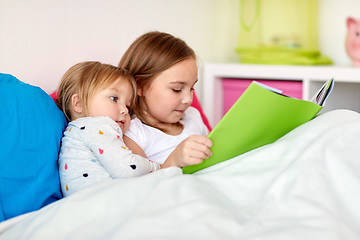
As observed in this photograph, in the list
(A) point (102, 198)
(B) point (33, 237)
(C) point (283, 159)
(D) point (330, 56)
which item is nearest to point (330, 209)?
(C) point (283, 159)

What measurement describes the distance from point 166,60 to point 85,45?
1.21 ft

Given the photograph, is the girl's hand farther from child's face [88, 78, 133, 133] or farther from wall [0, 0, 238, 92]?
wall [0, 0, 238, 92]

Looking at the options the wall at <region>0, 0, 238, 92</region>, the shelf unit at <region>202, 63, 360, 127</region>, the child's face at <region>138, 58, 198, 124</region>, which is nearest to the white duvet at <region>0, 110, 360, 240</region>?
the child's face at <region>138, 58, 198, 124</region>

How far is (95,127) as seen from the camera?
3.78 feet

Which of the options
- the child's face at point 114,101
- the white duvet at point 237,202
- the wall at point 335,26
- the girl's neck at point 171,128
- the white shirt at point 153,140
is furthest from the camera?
the wall at point 335,26

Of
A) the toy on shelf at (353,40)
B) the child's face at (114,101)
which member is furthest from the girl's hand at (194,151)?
the toy on shelf at (353,40)

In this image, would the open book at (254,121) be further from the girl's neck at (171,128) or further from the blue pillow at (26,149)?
the girl's neck at (171,128)

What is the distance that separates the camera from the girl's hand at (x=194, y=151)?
108 cm

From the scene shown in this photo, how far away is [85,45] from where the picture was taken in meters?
Result: 1.67

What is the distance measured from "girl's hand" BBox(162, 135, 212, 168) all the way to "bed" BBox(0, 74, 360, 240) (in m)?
0.04

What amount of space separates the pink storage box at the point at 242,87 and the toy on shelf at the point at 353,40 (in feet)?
0.99

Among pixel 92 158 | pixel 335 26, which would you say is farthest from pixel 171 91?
pixel 335 26

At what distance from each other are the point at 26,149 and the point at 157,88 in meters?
0.53

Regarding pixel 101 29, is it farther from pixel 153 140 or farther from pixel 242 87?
pixel 242 87
